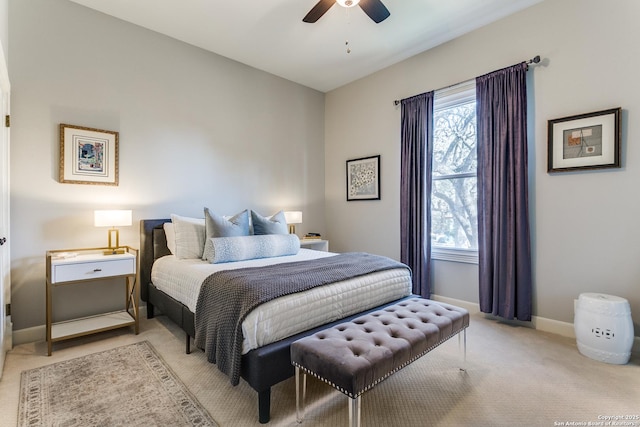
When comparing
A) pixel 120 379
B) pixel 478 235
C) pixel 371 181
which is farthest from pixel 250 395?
pixel 371 181

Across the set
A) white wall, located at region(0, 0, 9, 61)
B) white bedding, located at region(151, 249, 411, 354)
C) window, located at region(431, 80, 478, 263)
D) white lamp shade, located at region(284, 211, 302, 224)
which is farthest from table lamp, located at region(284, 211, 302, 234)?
white wall, located at region(0, 0, 9, 61)

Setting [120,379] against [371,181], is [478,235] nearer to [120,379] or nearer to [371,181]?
[371,181]

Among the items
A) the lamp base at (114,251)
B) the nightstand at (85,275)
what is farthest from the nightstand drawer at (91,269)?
the lamp base at (114,251)

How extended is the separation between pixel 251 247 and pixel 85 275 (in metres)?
1.39

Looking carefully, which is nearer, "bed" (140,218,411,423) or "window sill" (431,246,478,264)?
"bed" (140,218,411,423)

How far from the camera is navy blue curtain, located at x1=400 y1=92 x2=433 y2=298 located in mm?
3756

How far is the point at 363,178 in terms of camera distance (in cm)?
459

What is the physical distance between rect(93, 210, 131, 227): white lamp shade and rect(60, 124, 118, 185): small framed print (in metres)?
0.48

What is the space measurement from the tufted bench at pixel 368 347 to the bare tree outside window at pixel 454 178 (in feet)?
5.72

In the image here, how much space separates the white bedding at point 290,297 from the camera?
1733 millimetres

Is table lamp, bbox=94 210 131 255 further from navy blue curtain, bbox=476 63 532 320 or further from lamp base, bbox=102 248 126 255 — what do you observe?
navy blue curtain, bbox=476 63 532 320

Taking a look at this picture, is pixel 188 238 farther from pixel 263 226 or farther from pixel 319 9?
pixel 319 9

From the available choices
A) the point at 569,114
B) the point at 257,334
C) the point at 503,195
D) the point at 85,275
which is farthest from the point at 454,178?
the point at 85,275

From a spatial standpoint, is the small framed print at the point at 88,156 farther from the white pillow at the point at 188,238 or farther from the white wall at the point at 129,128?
the white pillow at the point at 188,238
